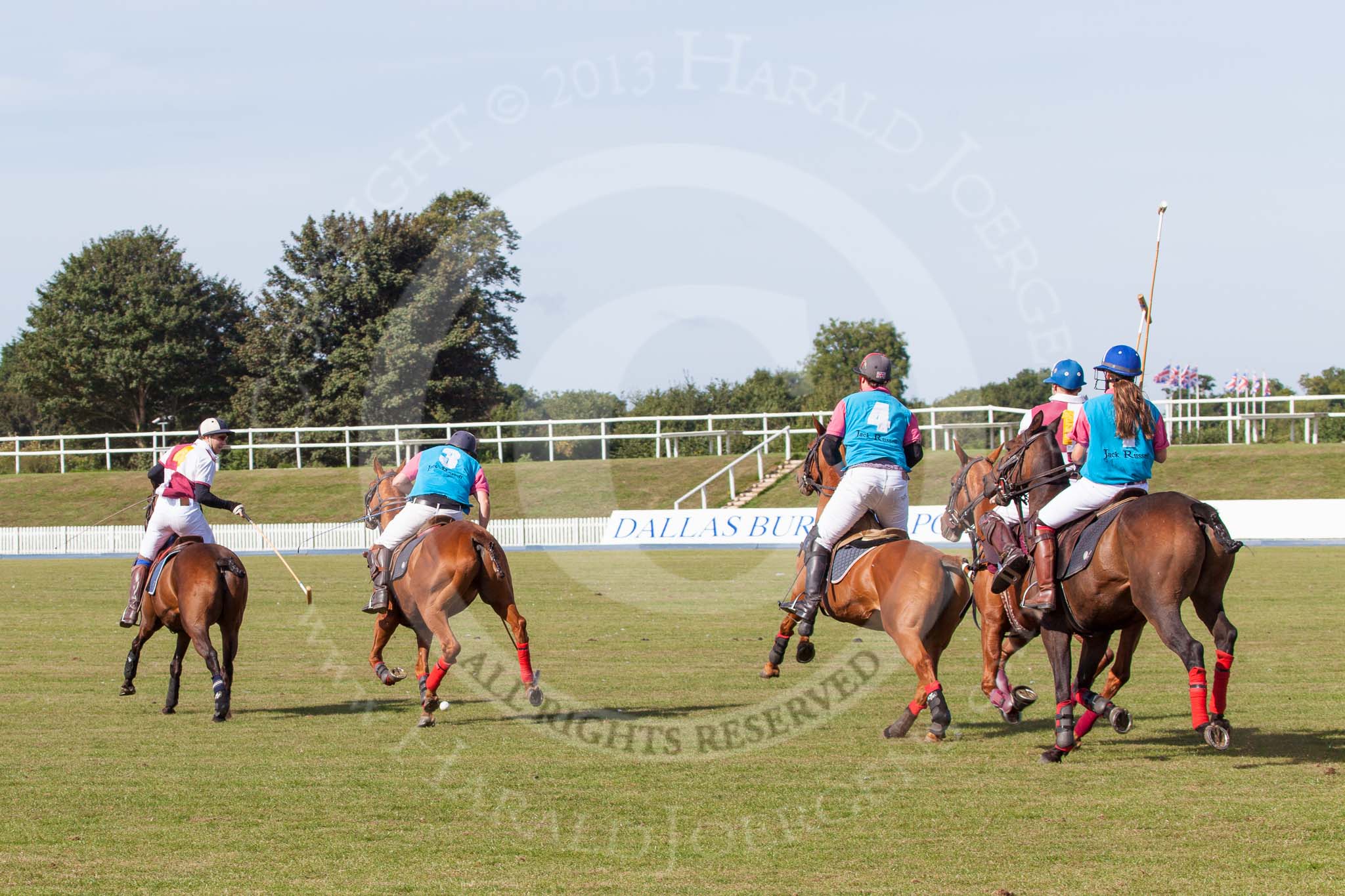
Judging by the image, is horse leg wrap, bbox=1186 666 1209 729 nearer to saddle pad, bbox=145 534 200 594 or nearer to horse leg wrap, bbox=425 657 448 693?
horse leg wrap, bbox=425 657 448 693

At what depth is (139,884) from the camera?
563 cm

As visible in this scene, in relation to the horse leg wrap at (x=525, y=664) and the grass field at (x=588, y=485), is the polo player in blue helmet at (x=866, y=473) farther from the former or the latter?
the grass field at (x=588, y=485)

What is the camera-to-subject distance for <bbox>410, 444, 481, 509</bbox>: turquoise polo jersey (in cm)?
1084

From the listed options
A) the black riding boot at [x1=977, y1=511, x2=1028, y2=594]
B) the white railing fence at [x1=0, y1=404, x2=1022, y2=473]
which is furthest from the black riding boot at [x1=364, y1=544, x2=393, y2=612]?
the white railing fence at [x1=0, y1=404, x2=1022, y2=473]

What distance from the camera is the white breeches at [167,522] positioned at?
1121 cm

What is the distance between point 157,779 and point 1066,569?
5666mm

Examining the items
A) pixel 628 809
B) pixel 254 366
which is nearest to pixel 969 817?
pixel 628 809

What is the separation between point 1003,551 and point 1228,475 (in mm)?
30896

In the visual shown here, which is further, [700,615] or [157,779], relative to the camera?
[700,615]

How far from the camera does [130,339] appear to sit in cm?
5847

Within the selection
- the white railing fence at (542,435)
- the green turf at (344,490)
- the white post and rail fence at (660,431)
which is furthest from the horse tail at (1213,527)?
the white railing fence at (542,435)

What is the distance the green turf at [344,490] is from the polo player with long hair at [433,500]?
82.6 feet

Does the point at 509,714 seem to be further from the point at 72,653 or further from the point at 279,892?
the point at 72,653

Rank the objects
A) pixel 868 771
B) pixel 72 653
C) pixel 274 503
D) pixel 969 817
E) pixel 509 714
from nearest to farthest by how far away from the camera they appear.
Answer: pixel 969 817, pixel 868 771, pixel 509 714, pixel 72 653, pixel 274 503
